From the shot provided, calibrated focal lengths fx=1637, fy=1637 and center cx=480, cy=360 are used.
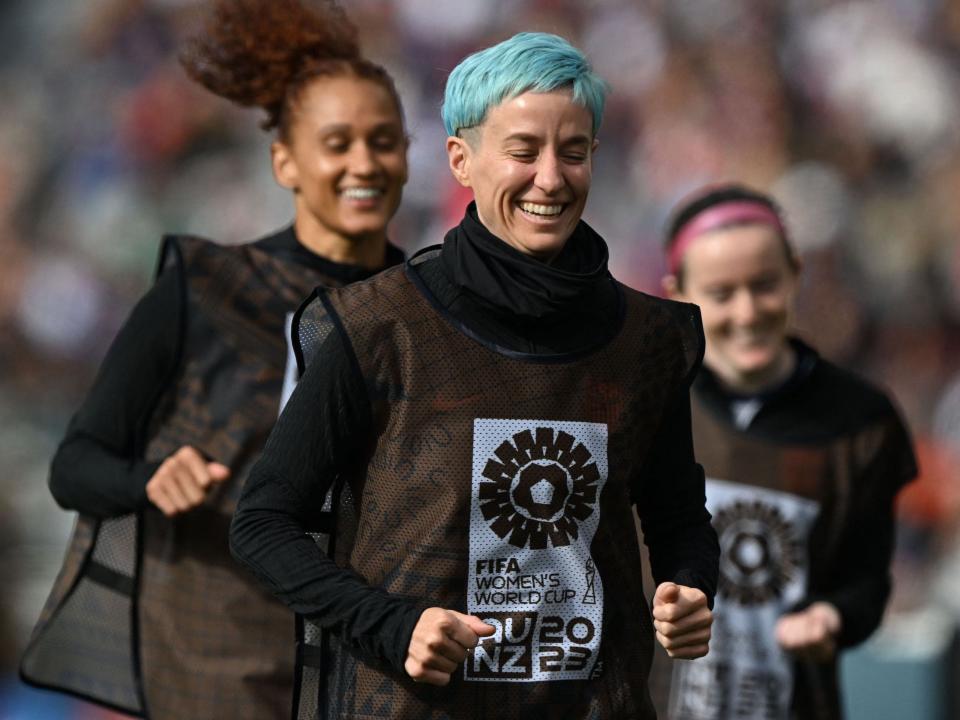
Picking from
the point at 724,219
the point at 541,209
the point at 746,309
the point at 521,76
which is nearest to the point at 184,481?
the point at 541,209

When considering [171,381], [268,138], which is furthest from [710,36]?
[171,381]

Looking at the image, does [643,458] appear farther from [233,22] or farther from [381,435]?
[233,22]

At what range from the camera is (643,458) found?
247 cm

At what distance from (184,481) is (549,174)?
40.6 inches

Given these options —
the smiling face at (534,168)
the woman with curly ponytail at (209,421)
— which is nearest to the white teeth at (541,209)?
the smiling face at (534,168)

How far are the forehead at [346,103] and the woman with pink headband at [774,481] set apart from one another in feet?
2.91

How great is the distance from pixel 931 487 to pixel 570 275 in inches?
197

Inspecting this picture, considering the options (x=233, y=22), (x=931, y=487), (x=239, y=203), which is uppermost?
(x=239, y=203)

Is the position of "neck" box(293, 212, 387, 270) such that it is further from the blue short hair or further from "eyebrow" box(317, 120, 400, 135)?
the blue short hair

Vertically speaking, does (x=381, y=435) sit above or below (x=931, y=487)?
below

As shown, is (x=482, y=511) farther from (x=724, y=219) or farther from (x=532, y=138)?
(x=724, y=219)

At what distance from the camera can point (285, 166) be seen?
3758 mm

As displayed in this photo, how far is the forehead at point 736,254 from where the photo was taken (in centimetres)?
393

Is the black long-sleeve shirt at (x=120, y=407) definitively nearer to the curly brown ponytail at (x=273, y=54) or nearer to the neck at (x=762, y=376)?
the curly brown ponytail at (x=273, y=54)
